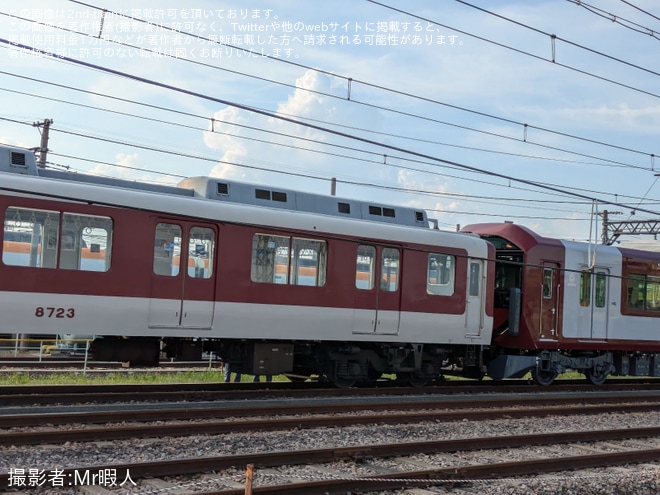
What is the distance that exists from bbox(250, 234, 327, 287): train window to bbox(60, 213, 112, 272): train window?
2.67 m

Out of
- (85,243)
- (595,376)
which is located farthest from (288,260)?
(595,376)

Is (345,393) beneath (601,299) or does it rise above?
beneath

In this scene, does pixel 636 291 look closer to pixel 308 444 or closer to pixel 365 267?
pixel 365 267

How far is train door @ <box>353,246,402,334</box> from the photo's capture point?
15250mm

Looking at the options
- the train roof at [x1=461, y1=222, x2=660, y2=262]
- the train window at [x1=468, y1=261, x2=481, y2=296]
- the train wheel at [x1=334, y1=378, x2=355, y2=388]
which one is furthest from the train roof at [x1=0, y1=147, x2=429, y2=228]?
the train wheel at [x1=334, y1=378, x2=355, y2=388]

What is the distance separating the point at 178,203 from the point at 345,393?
4841 mm

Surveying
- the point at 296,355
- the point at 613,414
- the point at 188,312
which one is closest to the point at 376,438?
the point at 188,312

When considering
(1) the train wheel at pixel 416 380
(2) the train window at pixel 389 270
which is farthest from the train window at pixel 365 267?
(1) the train wheel at pixel 416 380

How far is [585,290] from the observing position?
19.4m

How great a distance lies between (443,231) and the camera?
55.3 feet

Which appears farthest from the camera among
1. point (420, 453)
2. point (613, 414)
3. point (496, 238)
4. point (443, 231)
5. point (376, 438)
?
point (496, 238)

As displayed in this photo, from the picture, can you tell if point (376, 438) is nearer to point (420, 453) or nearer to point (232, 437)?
point (420, 453)

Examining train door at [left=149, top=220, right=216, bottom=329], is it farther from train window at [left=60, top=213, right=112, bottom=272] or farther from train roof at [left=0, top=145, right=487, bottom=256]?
train window at [left=60, top=213, right=112, bottom=272]

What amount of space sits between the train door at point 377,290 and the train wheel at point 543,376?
499 centimetres
